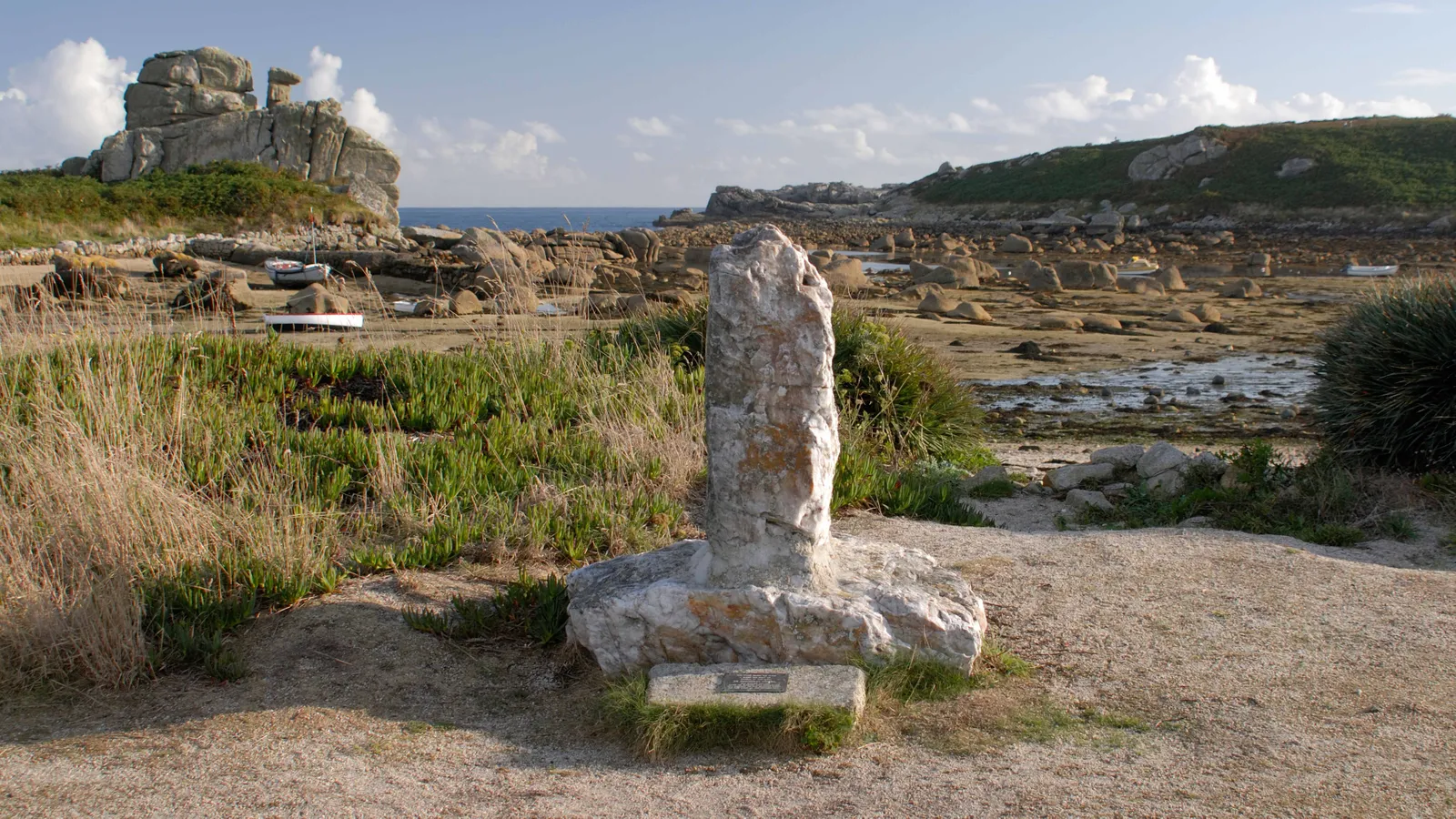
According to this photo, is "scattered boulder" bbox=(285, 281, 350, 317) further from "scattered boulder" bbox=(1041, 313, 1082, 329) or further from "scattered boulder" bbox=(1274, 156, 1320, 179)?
"scattered boulder" bbox=(1274, 156, 1320, 179)

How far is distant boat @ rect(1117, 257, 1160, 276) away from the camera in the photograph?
3067 centimetres

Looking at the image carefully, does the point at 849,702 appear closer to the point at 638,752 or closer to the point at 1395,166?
the point at 638,752

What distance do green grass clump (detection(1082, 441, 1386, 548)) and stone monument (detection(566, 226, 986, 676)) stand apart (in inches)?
142

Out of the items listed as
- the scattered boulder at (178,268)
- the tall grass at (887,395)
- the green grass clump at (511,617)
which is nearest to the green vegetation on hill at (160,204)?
the scattered boulder at (178,268)

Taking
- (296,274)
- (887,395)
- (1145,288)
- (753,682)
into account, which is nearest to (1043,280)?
(1145,288)

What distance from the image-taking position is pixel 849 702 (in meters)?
4.01

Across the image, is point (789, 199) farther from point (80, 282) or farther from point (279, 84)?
point (80, 282)

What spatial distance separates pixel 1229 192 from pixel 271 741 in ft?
203

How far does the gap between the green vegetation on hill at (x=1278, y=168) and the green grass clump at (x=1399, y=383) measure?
47935 mm

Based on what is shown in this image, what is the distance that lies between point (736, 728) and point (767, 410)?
1.25 meters

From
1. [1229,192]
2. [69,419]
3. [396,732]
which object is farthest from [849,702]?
[1229,192]

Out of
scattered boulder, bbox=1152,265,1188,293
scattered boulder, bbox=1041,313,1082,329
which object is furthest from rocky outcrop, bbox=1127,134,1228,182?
scattered boulder, bbox=1041,313,1082,329

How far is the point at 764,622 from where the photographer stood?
4348 mm

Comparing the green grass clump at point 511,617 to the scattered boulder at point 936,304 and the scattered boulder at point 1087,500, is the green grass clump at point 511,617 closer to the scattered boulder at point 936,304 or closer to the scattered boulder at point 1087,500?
the scattered boulder at point 1087,500
